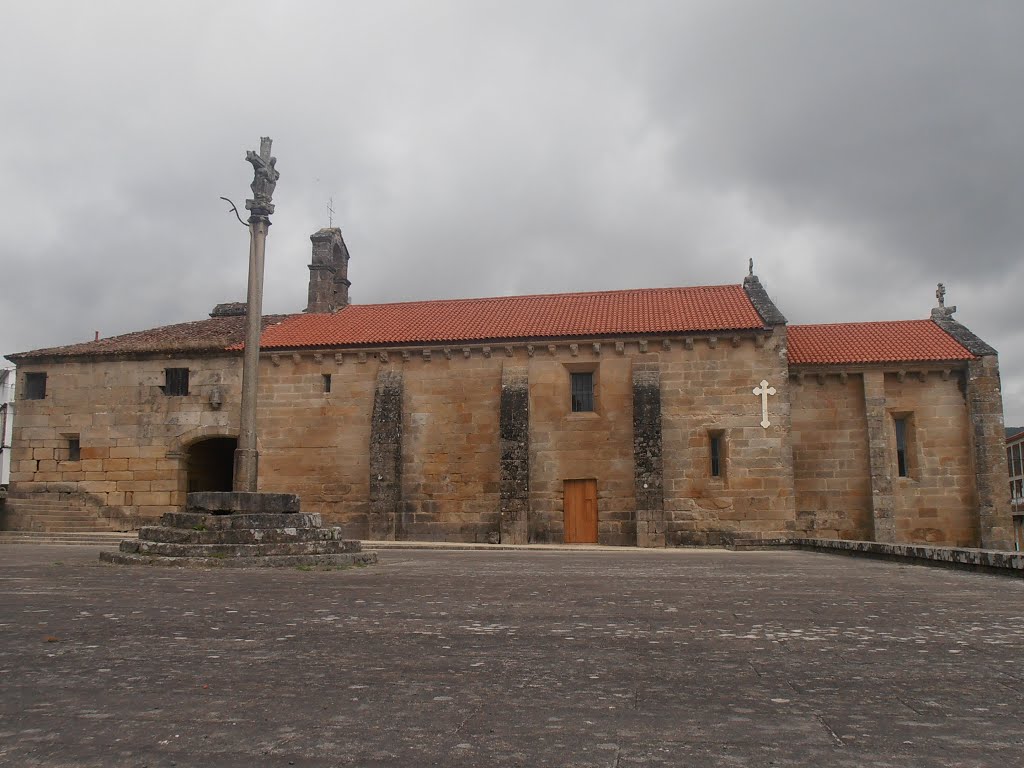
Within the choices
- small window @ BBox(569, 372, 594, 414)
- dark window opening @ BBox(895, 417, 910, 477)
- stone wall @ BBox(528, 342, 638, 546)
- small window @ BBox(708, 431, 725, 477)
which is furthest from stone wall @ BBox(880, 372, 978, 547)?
small window @ BBox(569, 372, 594, 414)

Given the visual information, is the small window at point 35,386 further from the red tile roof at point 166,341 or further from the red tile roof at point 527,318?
the red tile roof at point 527,318

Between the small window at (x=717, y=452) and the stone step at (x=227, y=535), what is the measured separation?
15.2m

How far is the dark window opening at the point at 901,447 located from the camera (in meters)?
24.8

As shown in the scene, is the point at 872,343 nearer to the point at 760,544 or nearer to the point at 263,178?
the point at 760,544

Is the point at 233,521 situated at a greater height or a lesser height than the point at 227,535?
greater

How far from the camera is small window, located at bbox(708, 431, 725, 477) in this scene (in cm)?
2394

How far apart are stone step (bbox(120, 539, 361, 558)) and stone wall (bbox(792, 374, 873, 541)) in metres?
17.5

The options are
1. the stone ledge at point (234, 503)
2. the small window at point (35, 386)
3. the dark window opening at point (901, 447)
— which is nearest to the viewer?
the stone ledge at point (234, 503)

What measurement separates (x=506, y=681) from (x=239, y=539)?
27.7ft

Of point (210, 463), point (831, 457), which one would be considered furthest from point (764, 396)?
point (210, 463)

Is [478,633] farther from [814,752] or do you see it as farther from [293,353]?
[293,353]

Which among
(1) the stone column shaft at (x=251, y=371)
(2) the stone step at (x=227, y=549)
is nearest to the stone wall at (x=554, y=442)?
(1) the stone column shaft at (x=251, y=371)

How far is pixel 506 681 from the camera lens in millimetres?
3488

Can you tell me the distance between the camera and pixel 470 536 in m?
Result: 24.3
